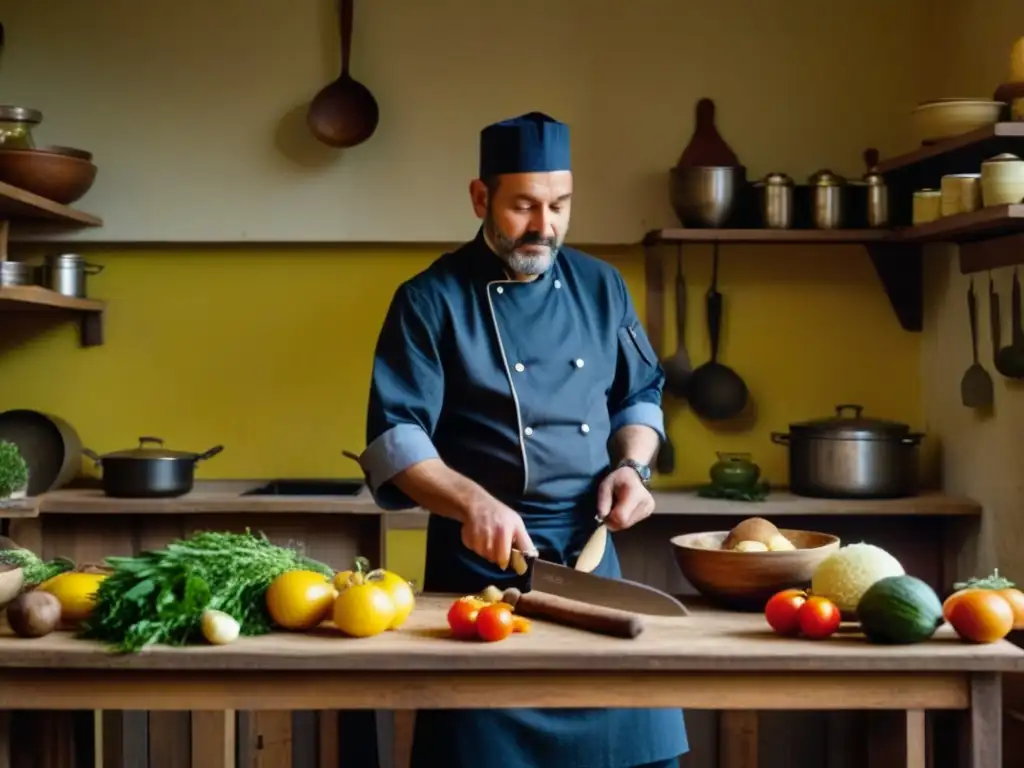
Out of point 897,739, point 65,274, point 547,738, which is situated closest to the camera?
point 897,739

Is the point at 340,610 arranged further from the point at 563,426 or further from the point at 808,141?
the point at 808,141

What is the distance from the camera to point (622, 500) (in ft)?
7.77

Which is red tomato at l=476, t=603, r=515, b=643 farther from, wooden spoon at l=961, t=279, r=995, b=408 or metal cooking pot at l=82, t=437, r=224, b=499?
wooden spoon at l=961, t=279, r=995, b=408

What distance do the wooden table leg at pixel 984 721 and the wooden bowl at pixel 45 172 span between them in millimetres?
2818

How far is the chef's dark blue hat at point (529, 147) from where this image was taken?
2.40 metres

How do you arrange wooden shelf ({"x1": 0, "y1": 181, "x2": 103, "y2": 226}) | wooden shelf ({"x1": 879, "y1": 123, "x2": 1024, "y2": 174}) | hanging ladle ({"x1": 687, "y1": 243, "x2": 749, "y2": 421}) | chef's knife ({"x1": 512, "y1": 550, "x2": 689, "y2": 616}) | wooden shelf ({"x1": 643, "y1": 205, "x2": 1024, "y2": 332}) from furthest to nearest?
hanging ladle ({"x1": 687, "y1": 243, "x2": 749, "y2": 421}), wooden shelf ({"x1": 0, "y1": 181, "x2": 103, "y2": 226}), wooden shelf ({"x1": 643, "y1": 205, "x2": 1024, "y2": 332}), wooden shelf ({"x1": 879, "y1": 123, "x2": 1024, "y2": 174}), chef's knife ({"x1": 512, "y1": 550, "x2": 689, "y2": 616})

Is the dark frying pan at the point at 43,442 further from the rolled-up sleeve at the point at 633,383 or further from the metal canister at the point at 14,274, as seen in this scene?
the rolled-up sleeve at the point at 633,383

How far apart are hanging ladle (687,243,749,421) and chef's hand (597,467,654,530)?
1.65m

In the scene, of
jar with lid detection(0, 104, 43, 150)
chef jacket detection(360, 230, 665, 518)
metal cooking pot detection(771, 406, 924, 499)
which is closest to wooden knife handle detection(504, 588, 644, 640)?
chef jacket detection(360, 230, 665, 518)

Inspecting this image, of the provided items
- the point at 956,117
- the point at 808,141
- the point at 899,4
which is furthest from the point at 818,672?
the point at 899,4

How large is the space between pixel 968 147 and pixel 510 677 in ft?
6.17

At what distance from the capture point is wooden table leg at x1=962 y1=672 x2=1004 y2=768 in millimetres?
1907

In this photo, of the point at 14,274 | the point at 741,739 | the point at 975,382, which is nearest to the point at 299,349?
the point at 14,274

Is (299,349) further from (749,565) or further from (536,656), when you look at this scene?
(536,656)
